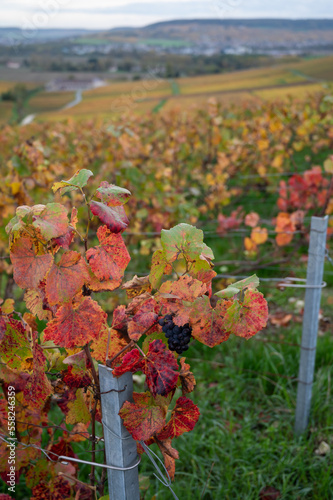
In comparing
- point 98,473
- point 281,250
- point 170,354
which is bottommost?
point 98,473

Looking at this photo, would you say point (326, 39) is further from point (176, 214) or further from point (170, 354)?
point (170, 354)

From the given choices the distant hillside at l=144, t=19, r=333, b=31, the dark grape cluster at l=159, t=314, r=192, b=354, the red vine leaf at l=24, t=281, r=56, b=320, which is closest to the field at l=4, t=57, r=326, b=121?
the distant hillside at l=144, t=19, r=333, b=31

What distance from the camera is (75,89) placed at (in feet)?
28.1

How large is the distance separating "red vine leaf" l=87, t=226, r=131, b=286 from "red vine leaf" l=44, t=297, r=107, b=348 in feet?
0.23

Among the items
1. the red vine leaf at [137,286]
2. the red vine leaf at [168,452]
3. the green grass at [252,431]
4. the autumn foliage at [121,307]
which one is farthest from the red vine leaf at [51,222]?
the green grass at [252,431]

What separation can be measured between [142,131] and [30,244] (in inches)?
199

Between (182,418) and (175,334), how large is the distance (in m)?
0.22

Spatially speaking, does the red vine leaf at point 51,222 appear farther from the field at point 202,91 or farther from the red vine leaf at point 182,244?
the field at point 202,91

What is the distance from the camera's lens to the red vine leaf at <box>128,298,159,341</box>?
2.32 feet

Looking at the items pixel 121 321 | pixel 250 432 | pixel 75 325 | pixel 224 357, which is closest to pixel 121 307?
pixel 121 321

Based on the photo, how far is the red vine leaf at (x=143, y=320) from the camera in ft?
2.32

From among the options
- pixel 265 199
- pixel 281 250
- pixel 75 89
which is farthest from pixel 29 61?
pixel 281 250

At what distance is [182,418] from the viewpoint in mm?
827

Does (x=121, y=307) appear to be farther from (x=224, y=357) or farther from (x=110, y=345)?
(x=224, y=357)
